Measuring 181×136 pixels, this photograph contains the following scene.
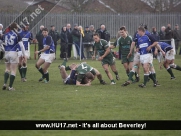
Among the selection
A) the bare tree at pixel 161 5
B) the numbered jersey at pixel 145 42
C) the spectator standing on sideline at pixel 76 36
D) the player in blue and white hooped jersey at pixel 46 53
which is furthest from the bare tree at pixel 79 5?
the numbered jersey at pixel 145 42

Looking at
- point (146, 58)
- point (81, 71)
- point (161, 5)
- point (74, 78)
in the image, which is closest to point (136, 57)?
point (146, 58)

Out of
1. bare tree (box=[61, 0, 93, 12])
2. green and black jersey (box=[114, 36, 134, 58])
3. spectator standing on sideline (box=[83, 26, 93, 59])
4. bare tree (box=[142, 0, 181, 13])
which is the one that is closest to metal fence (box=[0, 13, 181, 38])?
bare tree (box=[142, 0, 181, 13])

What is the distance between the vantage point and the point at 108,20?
4156 centimetres

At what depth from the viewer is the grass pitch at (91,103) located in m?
10.8

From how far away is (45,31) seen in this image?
743 inches

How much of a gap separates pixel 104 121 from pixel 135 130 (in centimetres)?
90

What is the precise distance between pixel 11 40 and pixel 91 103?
13.8ft

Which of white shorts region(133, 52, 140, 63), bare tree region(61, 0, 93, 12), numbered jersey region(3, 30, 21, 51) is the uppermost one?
bare tree region(61, 0, 93, 12)

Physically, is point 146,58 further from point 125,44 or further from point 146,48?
point 125,44

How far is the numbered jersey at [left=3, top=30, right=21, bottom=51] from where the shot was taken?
52.2 feet

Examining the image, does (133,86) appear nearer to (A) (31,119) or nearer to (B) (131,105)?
(B) (131,105)

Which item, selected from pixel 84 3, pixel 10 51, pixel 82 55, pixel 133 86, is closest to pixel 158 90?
pixel 133 86

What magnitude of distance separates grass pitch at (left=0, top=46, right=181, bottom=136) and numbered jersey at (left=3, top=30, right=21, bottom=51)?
1.43 m

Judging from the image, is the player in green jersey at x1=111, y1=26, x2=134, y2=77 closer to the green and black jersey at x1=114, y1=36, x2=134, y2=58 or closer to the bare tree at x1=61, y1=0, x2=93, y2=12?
the green and black jersey at x1=114, y1=36, x2=134, y2=58
